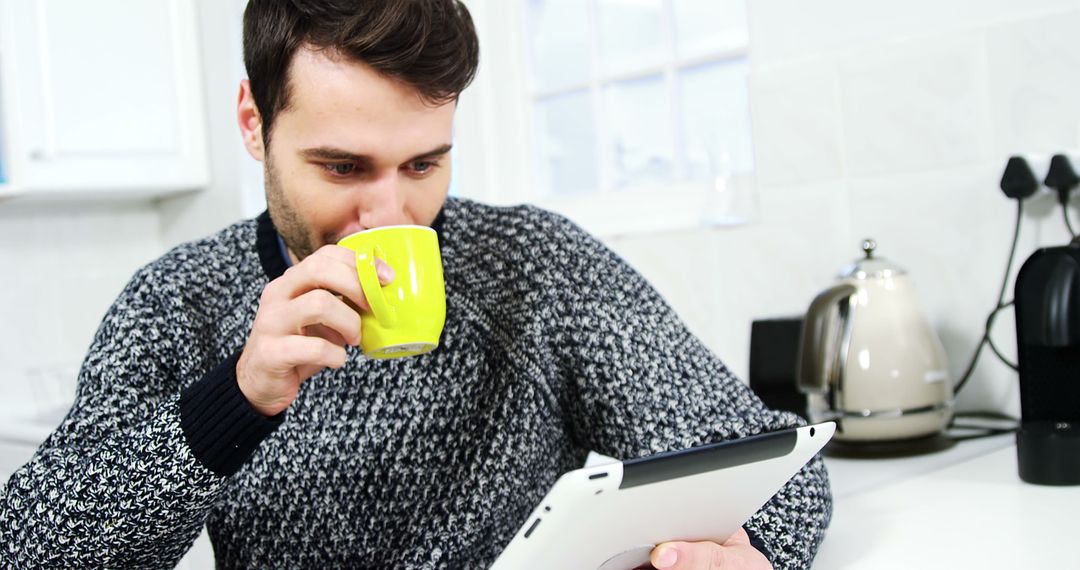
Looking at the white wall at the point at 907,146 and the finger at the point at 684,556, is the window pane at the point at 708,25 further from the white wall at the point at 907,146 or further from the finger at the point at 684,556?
the finger at the point at 684,556

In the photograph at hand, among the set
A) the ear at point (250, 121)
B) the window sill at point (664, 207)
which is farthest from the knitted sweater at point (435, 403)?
the window sill at point (664, 207)

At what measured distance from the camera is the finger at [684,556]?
30.7 inches

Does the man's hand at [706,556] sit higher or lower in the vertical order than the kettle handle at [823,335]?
lower

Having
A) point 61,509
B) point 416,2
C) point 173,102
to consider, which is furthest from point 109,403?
point 173,102

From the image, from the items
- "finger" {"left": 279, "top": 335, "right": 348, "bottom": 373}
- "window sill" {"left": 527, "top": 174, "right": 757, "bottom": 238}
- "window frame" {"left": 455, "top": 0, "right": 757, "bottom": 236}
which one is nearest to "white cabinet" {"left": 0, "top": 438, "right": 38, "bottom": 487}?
"window frame" {"left": 455, "top": 0, "right": 757, "bottom": 236}

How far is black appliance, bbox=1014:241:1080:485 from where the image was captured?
113 centimetres

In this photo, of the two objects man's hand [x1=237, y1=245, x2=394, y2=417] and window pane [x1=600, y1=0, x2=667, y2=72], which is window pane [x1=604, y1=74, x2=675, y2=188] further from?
man's hand [x1=237, y1=245, x2=394, y2=417]

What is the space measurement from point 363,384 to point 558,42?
150 centimetres

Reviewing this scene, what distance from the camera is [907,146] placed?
1573mm

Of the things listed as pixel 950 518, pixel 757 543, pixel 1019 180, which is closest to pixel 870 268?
pixel 1019 180

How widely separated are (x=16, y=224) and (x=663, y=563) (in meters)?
2.63

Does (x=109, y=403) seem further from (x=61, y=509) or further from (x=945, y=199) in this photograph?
(x=945, y=199)

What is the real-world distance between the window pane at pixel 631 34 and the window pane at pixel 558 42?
2.5 inches

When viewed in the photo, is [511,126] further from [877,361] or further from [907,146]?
[877,361]
